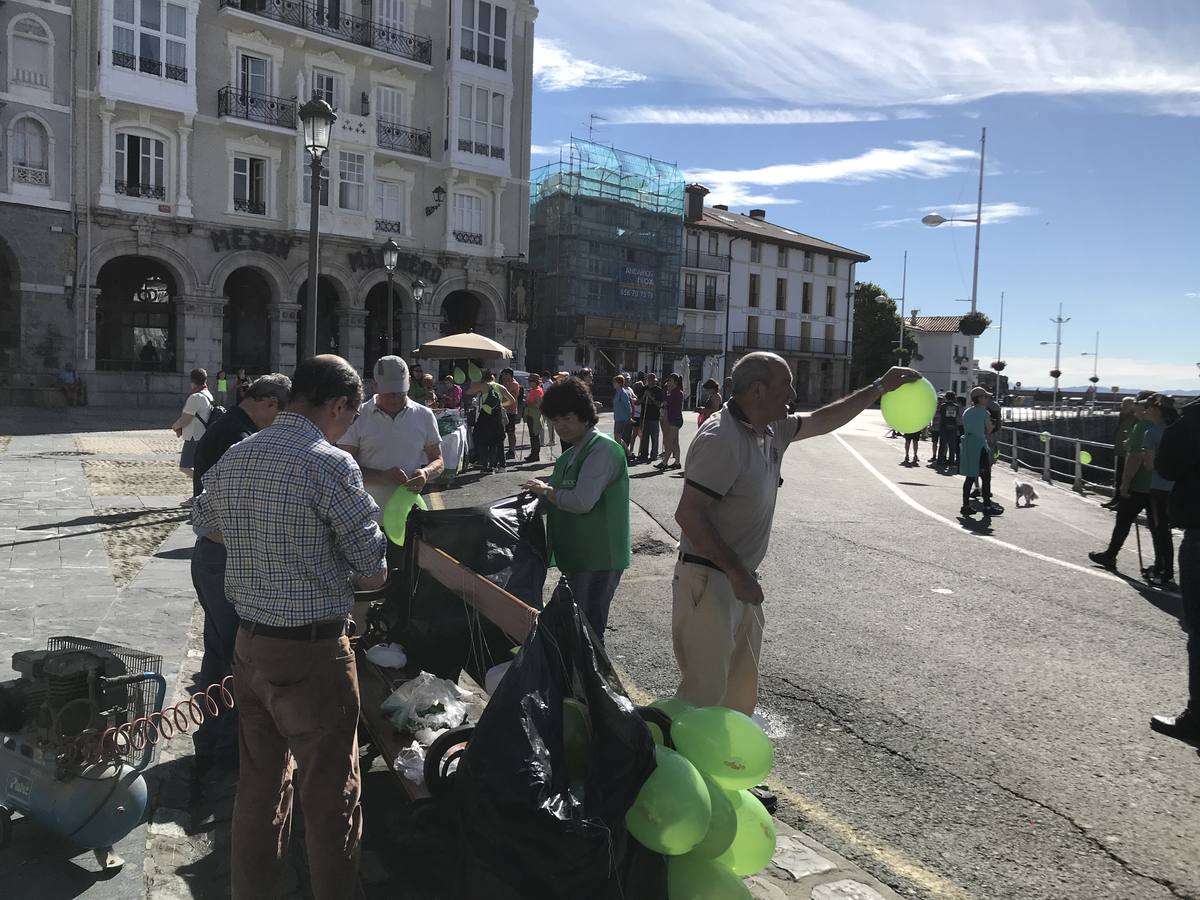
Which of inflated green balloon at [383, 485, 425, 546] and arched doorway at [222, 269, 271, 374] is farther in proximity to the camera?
arched doorway at [222, 269, 271, 374]

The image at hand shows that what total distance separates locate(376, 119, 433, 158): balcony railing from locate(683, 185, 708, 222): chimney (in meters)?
27.4

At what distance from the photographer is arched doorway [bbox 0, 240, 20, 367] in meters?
25.9

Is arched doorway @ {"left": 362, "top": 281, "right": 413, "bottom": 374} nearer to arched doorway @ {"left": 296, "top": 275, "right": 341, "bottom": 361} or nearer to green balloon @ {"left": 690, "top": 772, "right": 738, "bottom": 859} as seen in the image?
arched doorway @ {"left": 296, "top": 275, "right": 341, "bottom": 361}

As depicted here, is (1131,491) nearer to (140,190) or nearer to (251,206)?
(140,190)

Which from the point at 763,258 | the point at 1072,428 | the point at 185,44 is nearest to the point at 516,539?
the point at 185,44

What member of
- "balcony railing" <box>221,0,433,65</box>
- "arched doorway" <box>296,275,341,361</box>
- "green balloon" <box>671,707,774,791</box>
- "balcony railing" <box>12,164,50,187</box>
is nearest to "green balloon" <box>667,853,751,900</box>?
"green balloon" <box>671,707,774,791</box>

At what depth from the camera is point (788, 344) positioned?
64.9 m

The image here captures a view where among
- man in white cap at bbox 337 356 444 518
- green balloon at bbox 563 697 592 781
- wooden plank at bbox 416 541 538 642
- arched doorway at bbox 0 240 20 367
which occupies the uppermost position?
arched doorway at bbox 0 240 20 367

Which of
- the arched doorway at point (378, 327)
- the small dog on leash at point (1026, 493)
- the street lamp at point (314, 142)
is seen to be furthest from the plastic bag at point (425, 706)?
the arched doorway at point (378, 327)

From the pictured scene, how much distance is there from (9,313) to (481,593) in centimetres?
2849

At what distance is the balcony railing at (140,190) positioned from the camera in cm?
2719

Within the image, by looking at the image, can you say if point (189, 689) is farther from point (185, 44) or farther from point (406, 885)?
point (185, 44)

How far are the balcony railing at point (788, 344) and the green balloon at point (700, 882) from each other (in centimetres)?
5757

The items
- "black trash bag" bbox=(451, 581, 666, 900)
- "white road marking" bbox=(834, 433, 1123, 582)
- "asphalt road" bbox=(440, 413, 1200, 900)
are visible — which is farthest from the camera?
"white road marking" bbox=(834, 433, 1123, 582)
